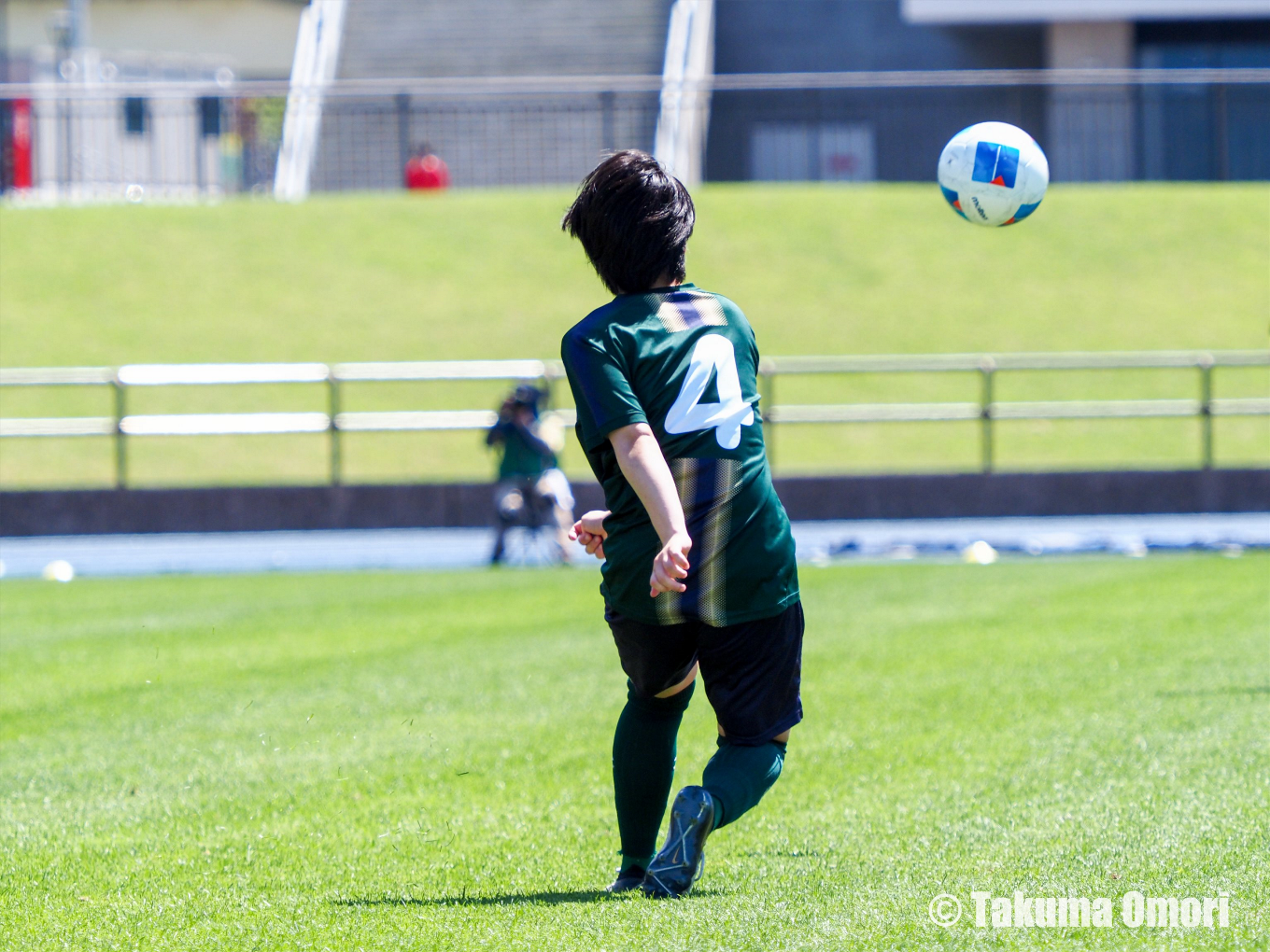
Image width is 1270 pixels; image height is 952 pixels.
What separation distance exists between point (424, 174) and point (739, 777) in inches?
946

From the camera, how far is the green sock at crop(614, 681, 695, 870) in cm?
424

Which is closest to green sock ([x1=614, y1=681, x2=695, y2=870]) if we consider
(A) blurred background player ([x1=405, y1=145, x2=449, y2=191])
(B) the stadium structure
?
(B) the stadium structure

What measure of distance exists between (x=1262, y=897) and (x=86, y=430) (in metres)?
15.8

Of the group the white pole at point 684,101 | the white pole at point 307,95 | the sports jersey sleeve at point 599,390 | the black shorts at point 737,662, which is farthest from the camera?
the white pole at point 307,95

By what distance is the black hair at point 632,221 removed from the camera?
4.02 meters

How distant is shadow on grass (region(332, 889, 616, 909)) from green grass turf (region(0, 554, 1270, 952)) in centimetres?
2

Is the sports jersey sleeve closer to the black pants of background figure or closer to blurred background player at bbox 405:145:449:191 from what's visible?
the black pants of background figure

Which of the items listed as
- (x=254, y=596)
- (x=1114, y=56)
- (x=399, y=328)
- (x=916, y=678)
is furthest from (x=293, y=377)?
(x=1114, y=56)

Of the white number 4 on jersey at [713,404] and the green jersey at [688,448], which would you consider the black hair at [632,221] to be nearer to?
the green jersey at [688,448]

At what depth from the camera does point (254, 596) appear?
40.8 ft

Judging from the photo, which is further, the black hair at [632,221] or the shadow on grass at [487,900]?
the shadow on grass at [487,900]

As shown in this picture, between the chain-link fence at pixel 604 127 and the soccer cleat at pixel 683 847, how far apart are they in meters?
22.8

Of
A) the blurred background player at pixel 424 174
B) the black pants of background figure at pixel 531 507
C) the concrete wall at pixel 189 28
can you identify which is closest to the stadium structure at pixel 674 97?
the blurred background player at pixel 424 174

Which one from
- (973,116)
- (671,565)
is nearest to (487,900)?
(671,565)
